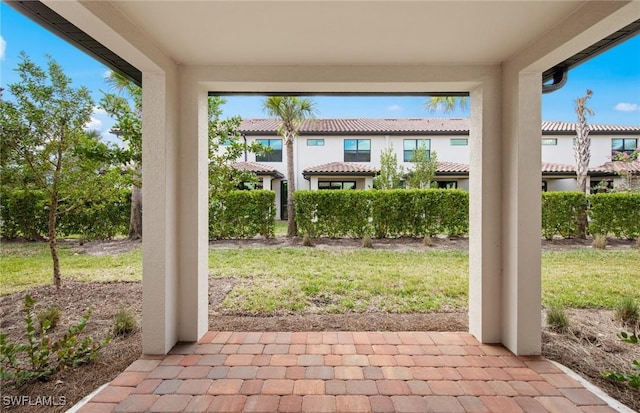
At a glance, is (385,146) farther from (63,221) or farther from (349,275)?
(63,221)

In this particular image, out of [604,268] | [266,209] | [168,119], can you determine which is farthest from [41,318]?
[604,268]

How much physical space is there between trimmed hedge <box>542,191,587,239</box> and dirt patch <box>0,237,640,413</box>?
591 cm

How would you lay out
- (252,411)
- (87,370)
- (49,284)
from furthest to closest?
1. (49,284)
2. (87,370)
3. (252,411)

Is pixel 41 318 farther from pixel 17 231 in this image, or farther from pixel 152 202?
pixel 17 231

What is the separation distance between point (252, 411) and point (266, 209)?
7495 mm

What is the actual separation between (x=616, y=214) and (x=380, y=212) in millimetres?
6899

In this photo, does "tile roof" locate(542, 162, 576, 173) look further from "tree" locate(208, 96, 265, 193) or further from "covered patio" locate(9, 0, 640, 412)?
"tree" locate(208, 96, 265, 193)

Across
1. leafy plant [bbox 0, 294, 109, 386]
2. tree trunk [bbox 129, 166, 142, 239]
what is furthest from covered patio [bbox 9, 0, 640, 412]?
tree trunk [bbox 129, 166, 142, 239]

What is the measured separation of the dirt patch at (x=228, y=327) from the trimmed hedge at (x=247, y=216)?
3555 millimetres

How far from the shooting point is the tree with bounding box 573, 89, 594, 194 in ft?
37.6

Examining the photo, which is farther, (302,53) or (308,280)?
(308,280)

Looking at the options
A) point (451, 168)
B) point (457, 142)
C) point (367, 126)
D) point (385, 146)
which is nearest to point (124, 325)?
point (451, 168)

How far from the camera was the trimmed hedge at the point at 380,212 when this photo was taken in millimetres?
9352

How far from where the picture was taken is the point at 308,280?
18.9 feet
